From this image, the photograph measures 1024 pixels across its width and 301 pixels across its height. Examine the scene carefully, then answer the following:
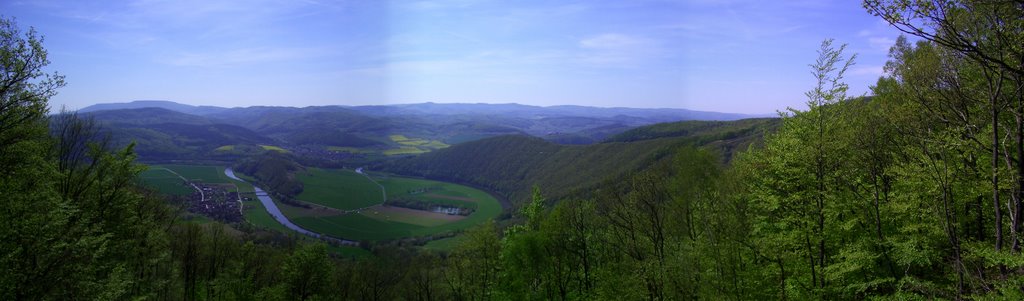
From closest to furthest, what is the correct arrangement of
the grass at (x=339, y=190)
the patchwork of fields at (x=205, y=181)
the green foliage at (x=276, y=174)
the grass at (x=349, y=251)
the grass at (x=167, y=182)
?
the grass at (x=349, y=251) → the patchwork of fields at (x=205, y=181) → the grass at (x=167, y=182) → the grass at (x=339, y=190) → the green foliage at (x=276, y=174)

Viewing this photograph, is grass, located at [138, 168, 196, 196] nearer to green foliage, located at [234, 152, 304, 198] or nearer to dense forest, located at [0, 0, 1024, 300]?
green foliage, located at [234, 152, 304, 198]

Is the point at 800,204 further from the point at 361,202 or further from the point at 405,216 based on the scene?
the point at 361,202

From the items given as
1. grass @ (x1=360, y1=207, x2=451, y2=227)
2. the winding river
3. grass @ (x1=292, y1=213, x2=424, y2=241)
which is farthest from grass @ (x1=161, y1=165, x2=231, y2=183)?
grass @ (x1=360, y1=207, x2=451, y2=227)

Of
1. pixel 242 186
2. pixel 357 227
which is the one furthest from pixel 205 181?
pixel 357 227

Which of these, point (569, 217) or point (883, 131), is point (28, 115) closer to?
point (569, 217)

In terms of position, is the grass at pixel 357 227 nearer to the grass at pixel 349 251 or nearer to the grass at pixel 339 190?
the grass at pixel 349 251

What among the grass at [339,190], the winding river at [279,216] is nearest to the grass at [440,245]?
the winding river at [279,216]

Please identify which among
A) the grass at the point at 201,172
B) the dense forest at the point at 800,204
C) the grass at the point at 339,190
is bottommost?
the grass at the point at 339,190

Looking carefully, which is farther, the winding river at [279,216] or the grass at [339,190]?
the grass at [339,190]

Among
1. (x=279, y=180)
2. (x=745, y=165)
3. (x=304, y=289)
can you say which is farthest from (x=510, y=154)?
(x=745, y=165)
